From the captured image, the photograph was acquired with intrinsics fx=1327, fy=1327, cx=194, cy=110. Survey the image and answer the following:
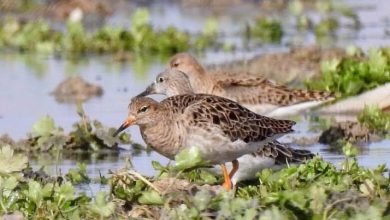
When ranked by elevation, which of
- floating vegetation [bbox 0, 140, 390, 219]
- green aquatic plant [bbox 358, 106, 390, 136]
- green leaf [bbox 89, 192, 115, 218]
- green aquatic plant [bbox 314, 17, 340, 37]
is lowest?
green aquatic plant [bbox 314, 17, 340, 37]

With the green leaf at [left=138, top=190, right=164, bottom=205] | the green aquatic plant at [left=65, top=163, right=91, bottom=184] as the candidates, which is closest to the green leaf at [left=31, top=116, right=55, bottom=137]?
the green aquatic plant at [left=65, top=163, right=91, bottom=184]

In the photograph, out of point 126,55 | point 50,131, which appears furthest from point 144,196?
point 126,55

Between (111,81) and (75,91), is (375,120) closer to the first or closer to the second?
(75,91)

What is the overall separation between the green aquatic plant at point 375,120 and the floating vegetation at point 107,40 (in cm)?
669

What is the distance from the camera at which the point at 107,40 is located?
1902cm

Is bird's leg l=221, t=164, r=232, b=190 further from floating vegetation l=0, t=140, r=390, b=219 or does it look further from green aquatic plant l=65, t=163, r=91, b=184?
green aquatic plant l=65, t=163, r=91, b=184

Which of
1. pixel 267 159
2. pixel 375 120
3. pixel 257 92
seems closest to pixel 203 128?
pixel 267 159

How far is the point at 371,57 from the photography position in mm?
13789

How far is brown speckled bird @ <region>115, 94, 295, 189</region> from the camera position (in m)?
8.93

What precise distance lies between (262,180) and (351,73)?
5.32 meters

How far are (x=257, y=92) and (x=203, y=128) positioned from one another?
12.5ft

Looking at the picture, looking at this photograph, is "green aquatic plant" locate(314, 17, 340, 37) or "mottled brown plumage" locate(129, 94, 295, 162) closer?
"mottled brown plumage" locate(129, 94, 295, 162)

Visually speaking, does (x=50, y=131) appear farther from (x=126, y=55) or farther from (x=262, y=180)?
(x=126, y=55)

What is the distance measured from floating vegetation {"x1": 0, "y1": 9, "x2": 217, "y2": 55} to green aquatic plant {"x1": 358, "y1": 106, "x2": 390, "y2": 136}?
263 inches
